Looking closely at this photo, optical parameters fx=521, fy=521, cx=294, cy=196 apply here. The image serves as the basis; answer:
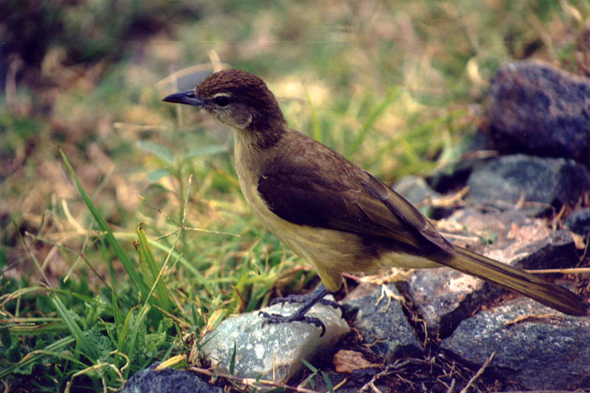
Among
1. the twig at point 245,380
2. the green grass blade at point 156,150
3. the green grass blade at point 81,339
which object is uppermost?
the green grass blade at point 156,150

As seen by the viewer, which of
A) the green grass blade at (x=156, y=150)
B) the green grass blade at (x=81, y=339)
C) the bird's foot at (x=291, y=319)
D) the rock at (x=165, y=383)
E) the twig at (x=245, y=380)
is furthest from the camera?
the green grass blade at (x=156, y=150)

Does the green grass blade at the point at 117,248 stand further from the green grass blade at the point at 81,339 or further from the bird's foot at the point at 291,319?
the bird's foot at the point at 291,319

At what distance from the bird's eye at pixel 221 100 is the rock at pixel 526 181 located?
2.22 metres

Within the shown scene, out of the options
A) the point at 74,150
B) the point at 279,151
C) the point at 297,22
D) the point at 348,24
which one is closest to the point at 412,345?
the point at 279,151

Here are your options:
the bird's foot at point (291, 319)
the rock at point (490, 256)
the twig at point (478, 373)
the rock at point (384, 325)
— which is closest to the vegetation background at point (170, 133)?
the bird's foot at point (291, 319)

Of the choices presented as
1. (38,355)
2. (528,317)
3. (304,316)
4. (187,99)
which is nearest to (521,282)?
(528,317)

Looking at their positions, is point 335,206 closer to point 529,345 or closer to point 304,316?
point 304,316

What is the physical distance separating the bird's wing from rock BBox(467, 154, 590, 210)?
4.38 feet

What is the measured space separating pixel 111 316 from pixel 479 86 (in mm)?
3988

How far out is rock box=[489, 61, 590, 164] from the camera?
13.3ft

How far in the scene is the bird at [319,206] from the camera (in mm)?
3156

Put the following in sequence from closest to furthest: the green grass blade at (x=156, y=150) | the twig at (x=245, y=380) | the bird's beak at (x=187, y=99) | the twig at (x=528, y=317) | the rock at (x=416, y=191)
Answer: the twig at (x=245, y=380) → the twig at (x=528, y=317) → the bird's beak at (x=187, y=99) → the green grass blade at (x=156, y=150) → the rock at (x=416, y=191)

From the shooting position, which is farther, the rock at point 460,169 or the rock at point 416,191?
the rock at point 460,169

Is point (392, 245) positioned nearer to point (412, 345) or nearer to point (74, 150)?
point (412, 345)
